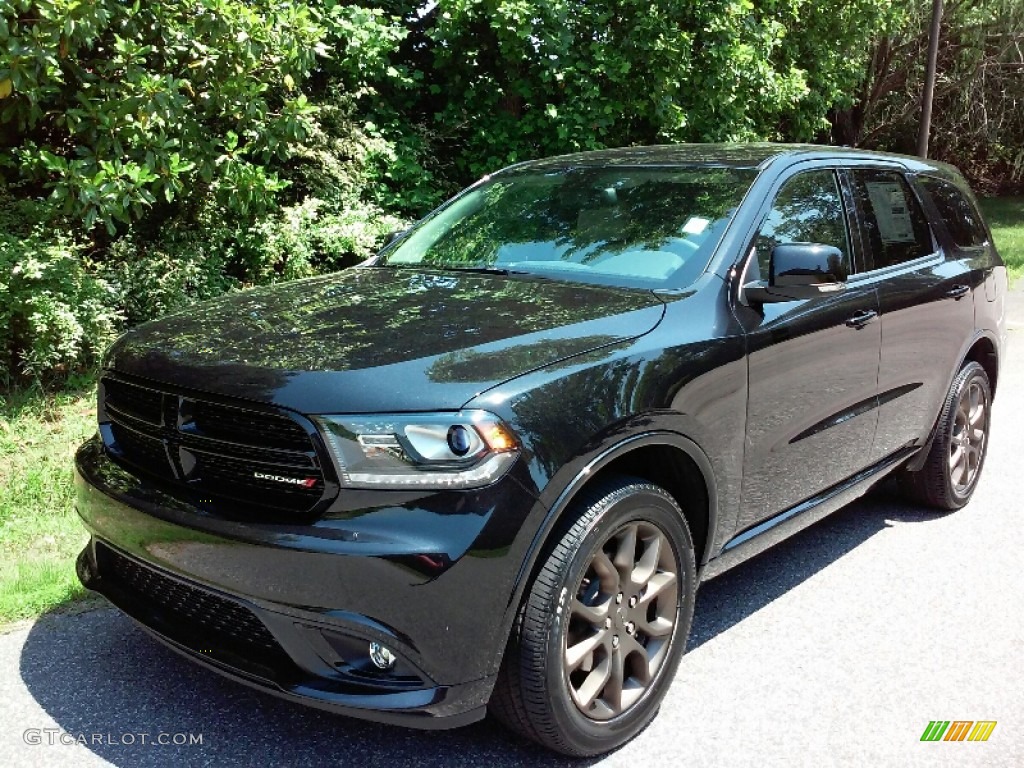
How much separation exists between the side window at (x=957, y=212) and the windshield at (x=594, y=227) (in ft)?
5.85

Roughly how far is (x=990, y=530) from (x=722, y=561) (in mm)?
2265

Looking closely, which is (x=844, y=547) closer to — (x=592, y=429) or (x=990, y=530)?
(x=990, y=530)

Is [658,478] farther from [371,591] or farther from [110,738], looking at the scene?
[110,738]

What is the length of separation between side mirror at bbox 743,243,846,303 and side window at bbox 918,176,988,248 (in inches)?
73.8

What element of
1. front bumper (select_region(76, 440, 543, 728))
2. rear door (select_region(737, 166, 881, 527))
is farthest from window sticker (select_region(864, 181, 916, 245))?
front bumper (select_region(76, 440, 543, 728))

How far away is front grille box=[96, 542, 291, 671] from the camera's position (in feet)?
8.43

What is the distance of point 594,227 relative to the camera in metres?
3.71

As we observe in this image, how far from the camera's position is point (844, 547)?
459cm

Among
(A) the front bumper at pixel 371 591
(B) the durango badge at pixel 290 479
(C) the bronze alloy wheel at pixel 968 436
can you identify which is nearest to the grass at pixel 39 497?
(A) the front bumper at pixel 371 591

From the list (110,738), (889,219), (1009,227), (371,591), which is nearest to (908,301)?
(889,219)

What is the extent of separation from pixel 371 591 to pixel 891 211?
10.8ft

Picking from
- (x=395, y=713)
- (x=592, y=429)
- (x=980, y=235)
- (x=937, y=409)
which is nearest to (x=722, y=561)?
(x=592, y=429)

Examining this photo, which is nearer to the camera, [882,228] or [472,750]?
[472,750]

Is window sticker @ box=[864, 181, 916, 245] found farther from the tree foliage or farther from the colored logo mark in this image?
the tree foliage
